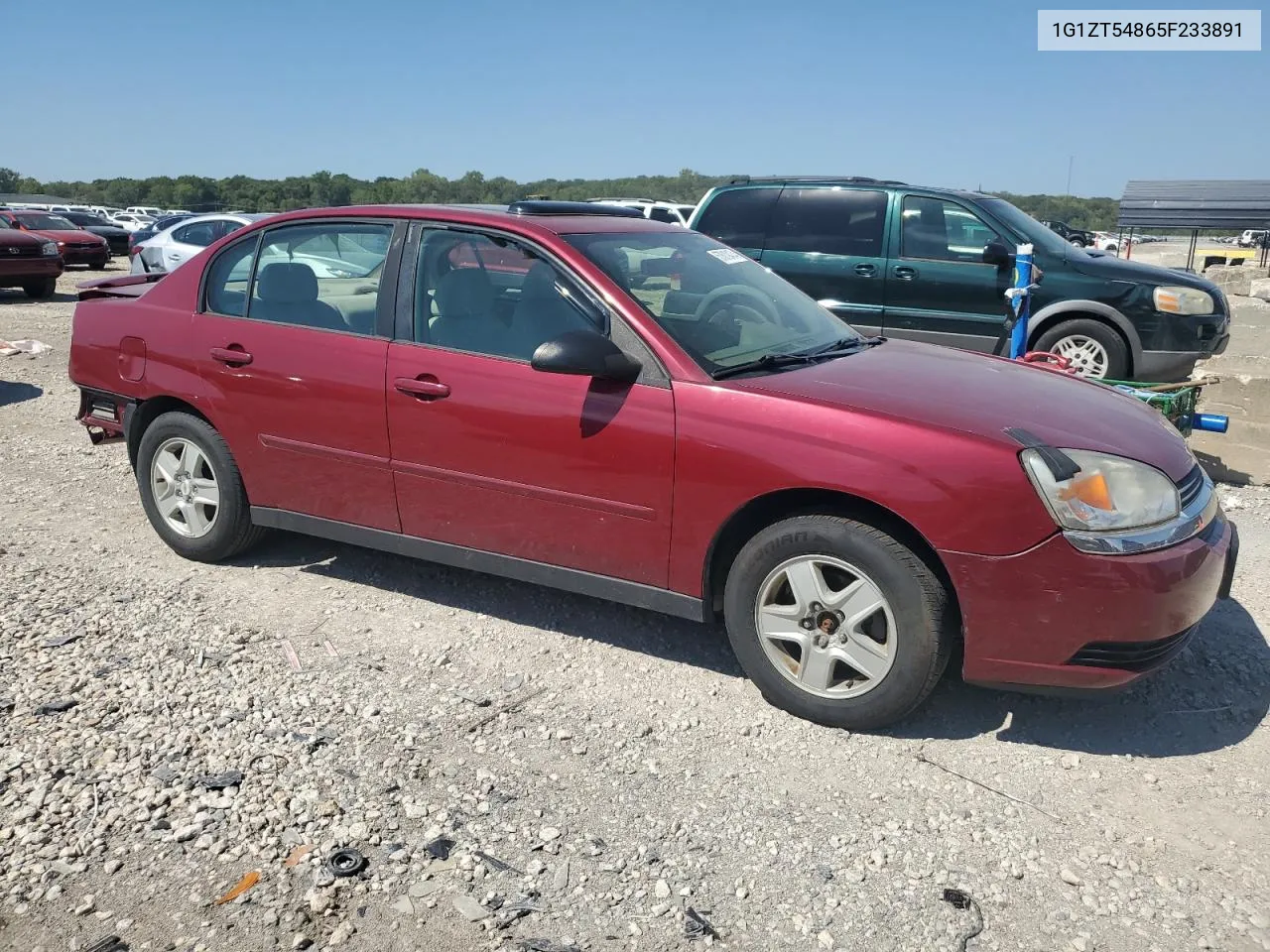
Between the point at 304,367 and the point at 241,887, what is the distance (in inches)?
91.7

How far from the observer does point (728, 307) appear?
422 cm

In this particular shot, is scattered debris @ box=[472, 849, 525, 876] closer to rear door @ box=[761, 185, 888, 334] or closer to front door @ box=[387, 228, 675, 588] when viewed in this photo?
front door @ box=[387, 228, 675, 588]

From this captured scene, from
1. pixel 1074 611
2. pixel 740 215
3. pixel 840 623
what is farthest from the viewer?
pixel 740 215

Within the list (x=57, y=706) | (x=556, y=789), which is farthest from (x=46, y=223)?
(x=556, y=789)

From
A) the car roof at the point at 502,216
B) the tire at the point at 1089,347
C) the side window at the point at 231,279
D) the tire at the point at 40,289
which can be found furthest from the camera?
the tire at the point at 40,289

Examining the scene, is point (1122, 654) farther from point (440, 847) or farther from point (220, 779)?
point (220, 779)

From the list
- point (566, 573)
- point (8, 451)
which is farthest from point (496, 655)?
point (8, 451)

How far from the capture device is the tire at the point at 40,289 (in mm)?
18000

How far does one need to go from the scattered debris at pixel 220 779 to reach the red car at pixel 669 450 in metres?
1.28

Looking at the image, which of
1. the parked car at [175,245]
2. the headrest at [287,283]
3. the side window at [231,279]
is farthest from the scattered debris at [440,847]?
the parked car at [175,245]

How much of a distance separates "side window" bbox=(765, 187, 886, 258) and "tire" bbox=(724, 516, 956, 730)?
6.11 m

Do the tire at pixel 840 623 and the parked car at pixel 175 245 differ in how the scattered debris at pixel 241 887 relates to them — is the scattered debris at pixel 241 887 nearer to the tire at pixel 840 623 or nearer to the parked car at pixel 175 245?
the tire at pixel 840 623

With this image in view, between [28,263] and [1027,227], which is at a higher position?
[1027,227]

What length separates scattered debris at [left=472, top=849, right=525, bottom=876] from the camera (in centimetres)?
281
